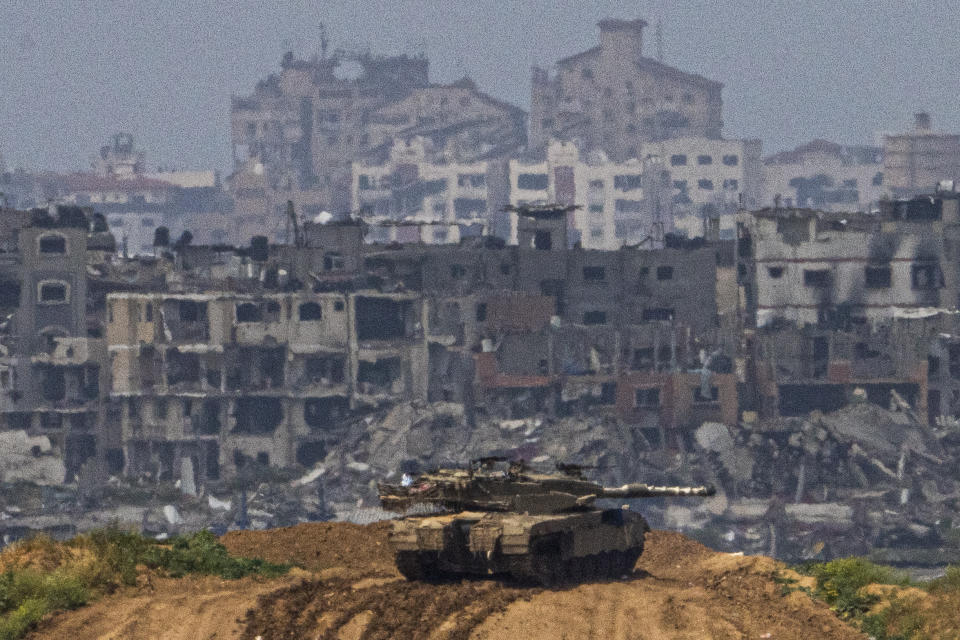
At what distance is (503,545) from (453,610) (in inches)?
95.0

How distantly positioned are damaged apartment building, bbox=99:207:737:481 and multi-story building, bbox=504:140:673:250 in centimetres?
8350

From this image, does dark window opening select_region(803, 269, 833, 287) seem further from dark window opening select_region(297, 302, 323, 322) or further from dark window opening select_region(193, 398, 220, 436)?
dark window opening select_region(193, 398, 220, 436)

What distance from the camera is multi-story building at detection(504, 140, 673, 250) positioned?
7480 inches

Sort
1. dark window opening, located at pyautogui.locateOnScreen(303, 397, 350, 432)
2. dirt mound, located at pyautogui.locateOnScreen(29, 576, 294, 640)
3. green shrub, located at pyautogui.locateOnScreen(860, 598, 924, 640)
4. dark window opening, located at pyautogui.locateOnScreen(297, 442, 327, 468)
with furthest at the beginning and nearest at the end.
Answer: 1. dark window opening, located at pyautogui.locateOnScreen(303, 397, 350, 432)
2. dark window opening, located at pyautogui.locateOnScreen(297, 442, 327, 468)
3. green shrub, located at pyautogui.locateOnScreen(860, 598, 924, 640)
4. dirt mound, located at pyautogui.locateOnScreen(29, 576, 294, 640)

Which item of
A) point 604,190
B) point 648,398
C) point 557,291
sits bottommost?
point 648,398

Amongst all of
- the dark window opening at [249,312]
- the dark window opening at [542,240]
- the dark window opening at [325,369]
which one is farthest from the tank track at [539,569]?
the dark window opening at [542,240]

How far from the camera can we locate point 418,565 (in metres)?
26.8

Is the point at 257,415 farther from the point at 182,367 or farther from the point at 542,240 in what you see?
the point at 542,240

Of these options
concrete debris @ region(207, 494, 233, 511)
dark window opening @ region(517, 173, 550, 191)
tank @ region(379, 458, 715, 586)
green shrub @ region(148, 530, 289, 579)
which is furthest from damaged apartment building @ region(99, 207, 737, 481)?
dark window opening @ region(517, 173, 550, 191)

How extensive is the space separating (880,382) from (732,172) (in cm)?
9718

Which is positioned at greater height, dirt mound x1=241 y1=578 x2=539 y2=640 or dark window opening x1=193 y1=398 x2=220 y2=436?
dirt mound x1=241 y1=578 x2=539 y2=640

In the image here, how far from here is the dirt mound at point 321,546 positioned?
95.6 feet

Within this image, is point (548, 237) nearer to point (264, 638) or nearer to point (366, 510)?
point (366, 510)

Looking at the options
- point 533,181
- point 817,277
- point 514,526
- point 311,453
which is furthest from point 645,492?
point 533,181
